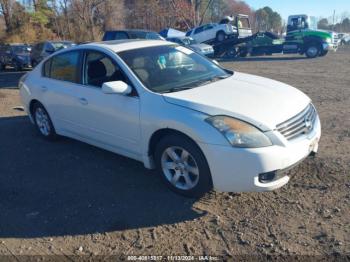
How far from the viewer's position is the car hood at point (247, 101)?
337 centimetres

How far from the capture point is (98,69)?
471 centimetres

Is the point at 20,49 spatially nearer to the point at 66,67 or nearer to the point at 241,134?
the point at 66,67

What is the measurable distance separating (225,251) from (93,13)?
4141cm

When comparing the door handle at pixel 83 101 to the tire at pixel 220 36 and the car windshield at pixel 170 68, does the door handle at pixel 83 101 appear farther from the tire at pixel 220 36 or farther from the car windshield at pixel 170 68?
the tire at pixel 220 36

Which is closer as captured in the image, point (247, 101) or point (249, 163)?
point (249, 163)

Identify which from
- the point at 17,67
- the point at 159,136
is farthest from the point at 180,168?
the point at 17,67

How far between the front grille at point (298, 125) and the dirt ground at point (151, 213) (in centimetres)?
68

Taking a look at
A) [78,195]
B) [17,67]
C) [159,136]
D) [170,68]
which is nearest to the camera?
[159,136]

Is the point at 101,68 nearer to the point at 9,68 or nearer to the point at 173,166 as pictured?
the point at 173,166

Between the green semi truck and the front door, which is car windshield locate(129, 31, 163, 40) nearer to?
the green semi truck

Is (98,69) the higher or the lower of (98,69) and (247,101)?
the higher

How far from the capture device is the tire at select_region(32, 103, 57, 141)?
5664 mm

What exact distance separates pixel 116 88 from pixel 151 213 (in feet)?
4.63

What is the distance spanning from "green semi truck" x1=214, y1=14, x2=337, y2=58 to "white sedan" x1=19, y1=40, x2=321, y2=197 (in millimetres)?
18745
